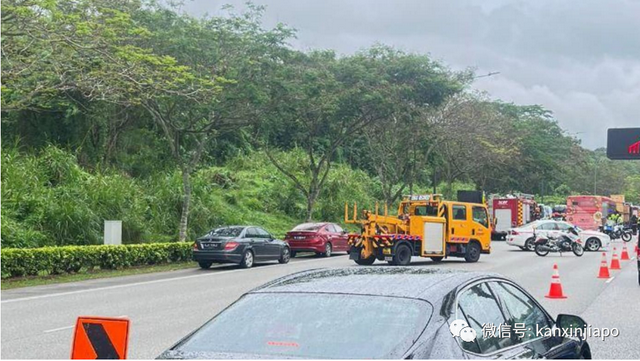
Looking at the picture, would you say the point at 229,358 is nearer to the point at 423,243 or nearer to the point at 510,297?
the point at 510,297

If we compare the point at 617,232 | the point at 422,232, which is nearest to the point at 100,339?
the point at 422,232

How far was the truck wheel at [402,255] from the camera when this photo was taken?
24.5 metres

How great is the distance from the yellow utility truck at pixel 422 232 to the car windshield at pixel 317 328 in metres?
19.7

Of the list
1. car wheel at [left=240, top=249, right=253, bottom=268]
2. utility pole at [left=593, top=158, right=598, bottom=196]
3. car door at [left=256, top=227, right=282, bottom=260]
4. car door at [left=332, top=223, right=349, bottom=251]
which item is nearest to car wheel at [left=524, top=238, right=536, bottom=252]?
car door at [left=332, top=223, right=349, bottom=251]

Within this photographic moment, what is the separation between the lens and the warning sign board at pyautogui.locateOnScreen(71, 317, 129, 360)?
4668mm

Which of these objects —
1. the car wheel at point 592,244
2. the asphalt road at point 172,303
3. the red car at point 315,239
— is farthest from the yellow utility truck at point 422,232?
the car wheel at point 592,244

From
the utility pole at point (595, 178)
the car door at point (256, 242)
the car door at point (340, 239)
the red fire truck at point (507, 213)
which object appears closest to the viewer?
the car door at point (256, 242)

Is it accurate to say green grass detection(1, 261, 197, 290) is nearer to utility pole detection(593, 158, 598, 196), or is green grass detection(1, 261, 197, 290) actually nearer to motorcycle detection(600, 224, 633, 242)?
motorcycle detection(600, 224, 633, 242)

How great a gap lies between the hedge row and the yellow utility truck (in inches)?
239

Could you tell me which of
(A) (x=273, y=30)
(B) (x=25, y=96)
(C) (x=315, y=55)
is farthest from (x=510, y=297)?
(C) (x=315, y=55)

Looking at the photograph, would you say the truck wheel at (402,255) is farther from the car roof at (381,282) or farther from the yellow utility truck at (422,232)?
the car roof at (381,282)

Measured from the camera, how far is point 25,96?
830 inches

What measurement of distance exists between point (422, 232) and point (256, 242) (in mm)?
5377

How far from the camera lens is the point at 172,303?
15164 mm
